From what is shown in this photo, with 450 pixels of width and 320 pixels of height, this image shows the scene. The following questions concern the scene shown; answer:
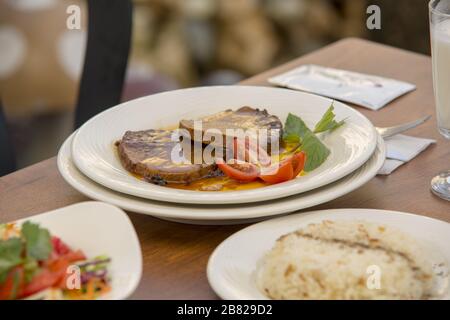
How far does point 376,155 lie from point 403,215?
0.17 meters

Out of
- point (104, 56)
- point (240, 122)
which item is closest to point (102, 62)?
point (104, 56)

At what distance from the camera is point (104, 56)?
1975 mm

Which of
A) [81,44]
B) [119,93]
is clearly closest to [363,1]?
[81,44]

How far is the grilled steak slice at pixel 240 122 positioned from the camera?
4.21 feet

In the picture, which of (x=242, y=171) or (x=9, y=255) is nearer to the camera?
(x=9, y=255)

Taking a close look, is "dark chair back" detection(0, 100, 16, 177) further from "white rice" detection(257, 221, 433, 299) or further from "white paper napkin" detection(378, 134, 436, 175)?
"white rice" detection(257, 221, 433, 299)

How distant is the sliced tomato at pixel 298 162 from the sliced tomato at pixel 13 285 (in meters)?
0.46

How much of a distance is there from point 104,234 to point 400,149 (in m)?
0.60

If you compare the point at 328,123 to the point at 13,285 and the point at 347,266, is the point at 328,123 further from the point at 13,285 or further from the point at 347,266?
the point at 13,285

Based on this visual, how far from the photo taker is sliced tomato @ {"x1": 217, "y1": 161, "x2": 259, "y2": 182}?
1.18m

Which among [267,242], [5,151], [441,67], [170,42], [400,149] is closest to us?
[267,242]

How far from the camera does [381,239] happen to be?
96 cm

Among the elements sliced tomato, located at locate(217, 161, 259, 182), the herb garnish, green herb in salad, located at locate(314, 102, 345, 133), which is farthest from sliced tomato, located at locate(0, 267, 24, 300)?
green herb in salad, located at locate(314, 102, 345, 133)
